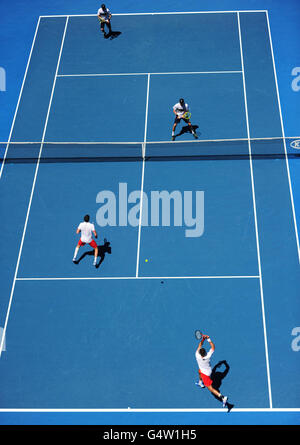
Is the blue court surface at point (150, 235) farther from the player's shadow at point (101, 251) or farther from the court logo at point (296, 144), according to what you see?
the court logo at point (296, 144)

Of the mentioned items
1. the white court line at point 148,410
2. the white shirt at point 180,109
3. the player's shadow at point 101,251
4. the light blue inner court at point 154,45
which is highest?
the light blue inner court at point 154,45

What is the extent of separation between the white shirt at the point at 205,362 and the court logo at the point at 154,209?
12.7 feet

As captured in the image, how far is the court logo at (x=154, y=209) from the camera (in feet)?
42.8

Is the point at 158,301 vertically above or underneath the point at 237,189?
underneath

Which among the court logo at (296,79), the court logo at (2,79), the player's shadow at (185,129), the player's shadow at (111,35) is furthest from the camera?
the player's shadow at (111,35)

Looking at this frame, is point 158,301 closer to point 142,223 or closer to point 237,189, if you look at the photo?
point 142,223

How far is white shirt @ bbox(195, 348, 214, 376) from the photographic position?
31.7ft

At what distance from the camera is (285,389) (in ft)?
33.0

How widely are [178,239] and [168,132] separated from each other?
168 inches

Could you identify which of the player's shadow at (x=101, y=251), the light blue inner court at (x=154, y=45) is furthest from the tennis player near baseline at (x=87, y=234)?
the light blue inner court at (x=154, y=45)

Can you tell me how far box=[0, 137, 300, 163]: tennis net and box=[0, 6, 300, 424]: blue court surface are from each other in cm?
5

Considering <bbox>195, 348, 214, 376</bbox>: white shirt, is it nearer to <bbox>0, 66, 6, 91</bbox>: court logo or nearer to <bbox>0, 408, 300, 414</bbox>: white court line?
<bbox>0, 408, 300, 414</bbox>: white court line

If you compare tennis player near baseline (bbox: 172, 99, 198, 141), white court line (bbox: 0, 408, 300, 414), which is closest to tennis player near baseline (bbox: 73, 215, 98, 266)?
white court line (bbox: 0, 408, 300, 414)
